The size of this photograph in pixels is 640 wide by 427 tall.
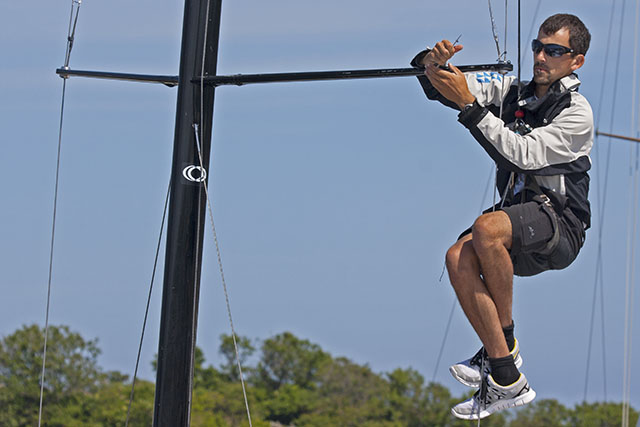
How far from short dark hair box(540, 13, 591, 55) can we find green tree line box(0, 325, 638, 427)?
24985 mm

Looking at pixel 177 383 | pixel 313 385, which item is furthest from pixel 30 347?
pixel 177 383

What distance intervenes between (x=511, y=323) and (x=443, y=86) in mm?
1254

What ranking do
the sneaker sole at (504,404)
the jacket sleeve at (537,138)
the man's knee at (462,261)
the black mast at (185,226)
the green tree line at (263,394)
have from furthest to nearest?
the green tree line at (263,394) → the black mast at (185,226) → the sneaker sole at (504,404) → the man's knee at (462,261) → the jacket sleeve at (537,138)

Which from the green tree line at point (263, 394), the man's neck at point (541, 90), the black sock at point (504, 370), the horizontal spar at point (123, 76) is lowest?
the black sock at point (504, 370)

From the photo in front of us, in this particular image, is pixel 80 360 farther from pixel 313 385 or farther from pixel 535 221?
pixel 535 221

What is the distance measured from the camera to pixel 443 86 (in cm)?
523

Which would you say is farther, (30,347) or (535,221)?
(30,347)

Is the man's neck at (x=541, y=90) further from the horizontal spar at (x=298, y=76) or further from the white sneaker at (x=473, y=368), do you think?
the white sneaker at (x=473, y=368)

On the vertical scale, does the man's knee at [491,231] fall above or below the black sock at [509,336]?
above

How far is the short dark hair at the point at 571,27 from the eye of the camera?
5.39 metres

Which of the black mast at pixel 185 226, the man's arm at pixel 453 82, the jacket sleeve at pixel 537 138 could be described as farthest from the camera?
the black mast at pixel 185 226

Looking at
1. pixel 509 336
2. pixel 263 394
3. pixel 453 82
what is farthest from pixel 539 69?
pixel 263 394

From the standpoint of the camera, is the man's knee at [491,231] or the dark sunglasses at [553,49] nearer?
the man's knee at [491,231]

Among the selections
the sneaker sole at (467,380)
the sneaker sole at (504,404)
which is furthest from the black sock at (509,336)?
the sneaker sole at (504,404)
